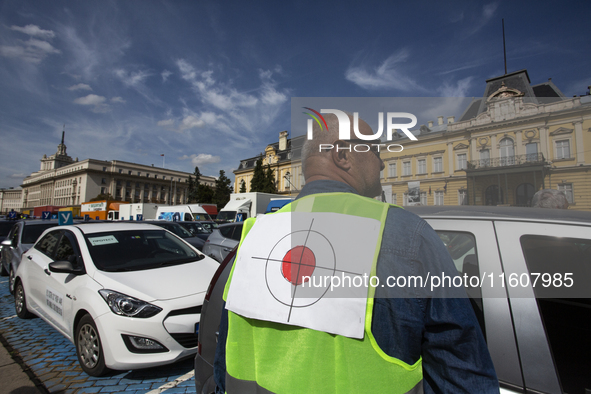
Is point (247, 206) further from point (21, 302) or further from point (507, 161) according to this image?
point (507, 161)

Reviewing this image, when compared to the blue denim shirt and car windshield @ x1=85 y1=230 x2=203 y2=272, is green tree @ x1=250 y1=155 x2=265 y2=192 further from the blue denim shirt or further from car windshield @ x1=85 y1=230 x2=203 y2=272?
the blue denim shirt

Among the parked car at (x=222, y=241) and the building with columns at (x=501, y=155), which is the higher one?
the building with columns at (x=501, y=155)

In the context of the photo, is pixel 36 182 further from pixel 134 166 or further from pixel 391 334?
pixel 391 334

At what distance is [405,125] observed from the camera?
1847 mm

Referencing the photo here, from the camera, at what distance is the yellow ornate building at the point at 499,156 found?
194 cm

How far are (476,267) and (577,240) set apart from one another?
1.55ft

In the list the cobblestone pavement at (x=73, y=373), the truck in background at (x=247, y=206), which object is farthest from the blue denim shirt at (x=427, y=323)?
the truck in background at (x=247, y=206)

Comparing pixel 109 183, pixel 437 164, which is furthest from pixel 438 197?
pixel 109 183

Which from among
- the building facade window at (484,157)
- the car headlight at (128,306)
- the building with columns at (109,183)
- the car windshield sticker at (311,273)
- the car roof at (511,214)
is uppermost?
the building with columns at (109,183)

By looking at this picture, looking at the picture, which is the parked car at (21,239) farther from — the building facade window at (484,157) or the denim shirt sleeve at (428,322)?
the building facade window at (484,157)

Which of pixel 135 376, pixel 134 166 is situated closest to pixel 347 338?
pixel 135 376

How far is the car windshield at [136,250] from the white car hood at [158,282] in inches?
7.3

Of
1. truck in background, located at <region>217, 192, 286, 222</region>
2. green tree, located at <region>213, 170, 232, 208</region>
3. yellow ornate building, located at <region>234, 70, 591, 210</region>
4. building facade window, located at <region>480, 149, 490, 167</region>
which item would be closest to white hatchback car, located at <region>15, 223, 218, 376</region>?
yellow ornate building, located at <region>234, 70, 591, 210</region>

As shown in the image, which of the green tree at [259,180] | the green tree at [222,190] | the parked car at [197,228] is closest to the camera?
the parked car at [197,228]
